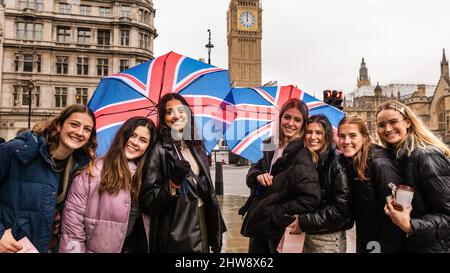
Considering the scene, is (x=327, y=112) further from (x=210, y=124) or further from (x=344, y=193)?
(x=344, y=193)

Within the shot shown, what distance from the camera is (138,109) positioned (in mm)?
3803

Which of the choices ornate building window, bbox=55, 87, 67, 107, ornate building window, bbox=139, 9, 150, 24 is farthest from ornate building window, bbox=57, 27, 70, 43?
ornate building window, bbox=139, 9, 150, 24

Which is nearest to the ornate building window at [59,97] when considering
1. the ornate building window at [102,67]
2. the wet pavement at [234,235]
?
the ornate building window at [102,67]

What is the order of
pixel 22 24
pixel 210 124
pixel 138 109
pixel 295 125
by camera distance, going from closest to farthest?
pixel 295 125, pixel 138 109, pixel 210 124, pixel 22 24

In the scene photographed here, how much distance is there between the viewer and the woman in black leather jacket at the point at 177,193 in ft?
8.80

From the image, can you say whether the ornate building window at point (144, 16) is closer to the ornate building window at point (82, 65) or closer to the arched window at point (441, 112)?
the ornate building window at point (82, 65)

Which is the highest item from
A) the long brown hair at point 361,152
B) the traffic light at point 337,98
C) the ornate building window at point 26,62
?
the ornate building window at point 26,62

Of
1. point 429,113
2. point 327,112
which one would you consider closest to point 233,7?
point 429,113

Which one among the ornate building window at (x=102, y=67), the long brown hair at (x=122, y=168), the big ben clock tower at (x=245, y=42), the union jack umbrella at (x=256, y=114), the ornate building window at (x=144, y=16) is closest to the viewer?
the long brown hair at (x=122, y=168)

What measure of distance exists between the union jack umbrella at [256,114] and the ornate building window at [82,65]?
36.3 metres

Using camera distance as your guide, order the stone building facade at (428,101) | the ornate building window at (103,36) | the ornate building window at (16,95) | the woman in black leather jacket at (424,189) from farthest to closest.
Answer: the stone building facade at (428,101) → the ornate building window at (103,36) → the ornate building window at (16,95) → the woman in black leather jacket at (424,189)

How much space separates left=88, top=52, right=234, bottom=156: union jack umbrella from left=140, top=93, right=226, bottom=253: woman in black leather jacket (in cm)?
54

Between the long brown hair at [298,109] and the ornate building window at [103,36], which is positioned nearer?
the long brown hair at [298,109]

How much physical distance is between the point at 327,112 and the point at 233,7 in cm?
9980
